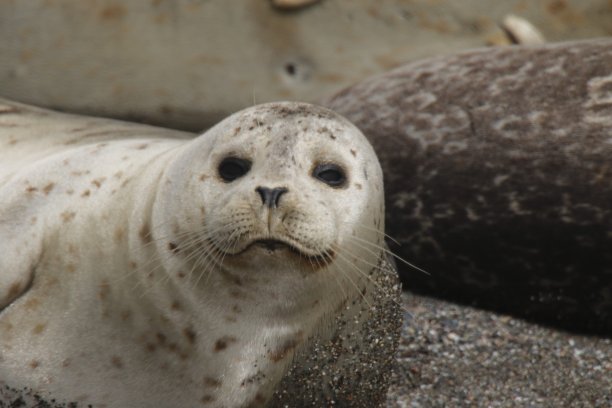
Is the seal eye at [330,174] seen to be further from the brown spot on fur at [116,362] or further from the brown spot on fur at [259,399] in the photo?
the brown spot on fur at [116,362]

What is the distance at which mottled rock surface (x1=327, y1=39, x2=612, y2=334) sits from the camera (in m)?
3.88

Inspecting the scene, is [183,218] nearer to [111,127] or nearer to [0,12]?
[111,127]

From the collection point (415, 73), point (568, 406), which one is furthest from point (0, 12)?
point (568, 406)

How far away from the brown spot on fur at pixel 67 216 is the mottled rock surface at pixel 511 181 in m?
1.45

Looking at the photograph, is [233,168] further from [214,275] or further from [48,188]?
[48,188]

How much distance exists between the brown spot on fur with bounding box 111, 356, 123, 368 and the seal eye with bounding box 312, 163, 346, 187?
0.76 m

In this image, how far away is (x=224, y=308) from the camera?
281 centimetres

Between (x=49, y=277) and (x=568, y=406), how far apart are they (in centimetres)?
166

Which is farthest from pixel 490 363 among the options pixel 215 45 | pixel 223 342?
pixel 215 45

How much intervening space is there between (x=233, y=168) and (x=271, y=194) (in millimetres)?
253

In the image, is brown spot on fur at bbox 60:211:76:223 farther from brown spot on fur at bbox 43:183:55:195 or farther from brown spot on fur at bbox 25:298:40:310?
brown spot on fur at bbox 25:298:40:310

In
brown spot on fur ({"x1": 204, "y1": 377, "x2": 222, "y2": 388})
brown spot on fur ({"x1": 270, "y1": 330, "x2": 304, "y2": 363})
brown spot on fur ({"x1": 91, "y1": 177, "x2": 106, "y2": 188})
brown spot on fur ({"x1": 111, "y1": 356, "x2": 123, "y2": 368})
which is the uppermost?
brown spot on fur ({"x1": 91, "y1": 177, "x2": 106, "y2": 188})

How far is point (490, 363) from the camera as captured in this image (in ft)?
11.9

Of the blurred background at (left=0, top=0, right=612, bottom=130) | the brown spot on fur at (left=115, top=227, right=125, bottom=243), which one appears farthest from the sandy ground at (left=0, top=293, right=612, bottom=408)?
the blurred background at (left=0, top=0, right=612, bottom=130)
